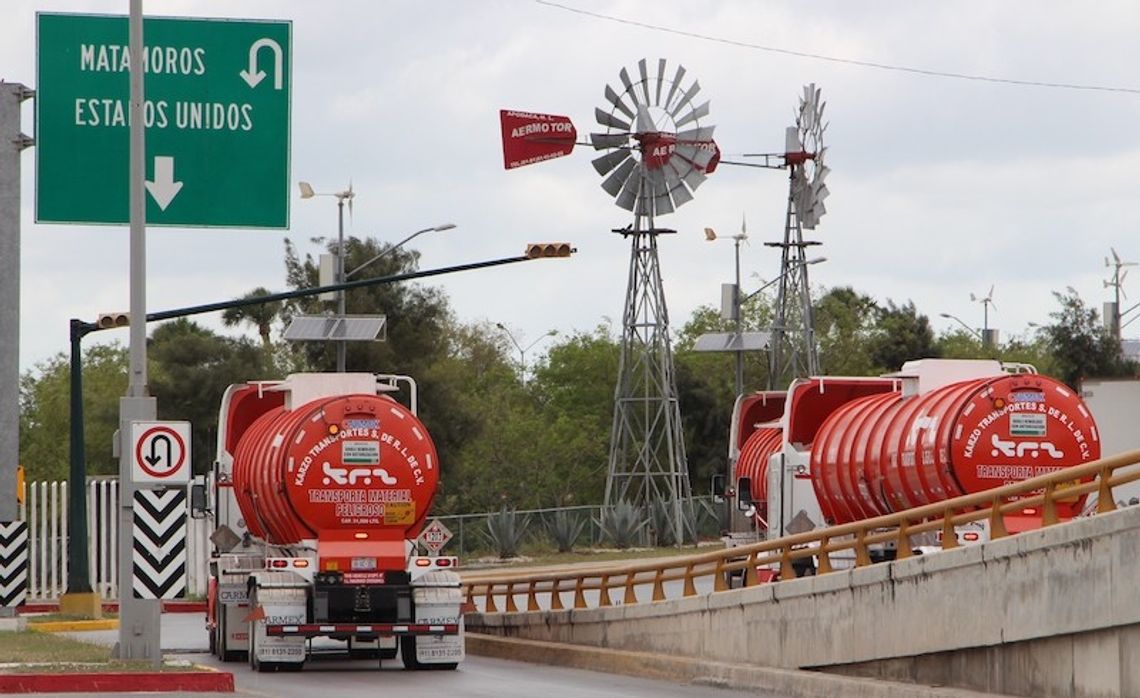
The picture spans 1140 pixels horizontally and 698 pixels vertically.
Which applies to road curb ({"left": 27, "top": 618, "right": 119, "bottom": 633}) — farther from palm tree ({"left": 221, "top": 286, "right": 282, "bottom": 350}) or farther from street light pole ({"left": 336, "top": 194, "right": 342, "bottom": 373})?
palm tree ({"left": 221, "top": 286, "right": 282, "bottom": 350})

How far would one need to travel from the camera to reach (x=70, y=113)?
2183 cm

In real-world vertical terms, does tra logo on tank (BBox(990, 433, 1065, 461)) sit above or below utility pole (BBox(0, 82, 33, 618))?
below

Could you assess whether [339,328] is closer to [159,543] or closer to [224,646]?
[224,646]

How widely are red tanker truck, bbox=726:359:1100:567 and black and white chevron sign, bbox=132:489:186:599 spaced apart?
8053mm

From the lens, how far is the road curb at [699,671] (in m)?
19.2

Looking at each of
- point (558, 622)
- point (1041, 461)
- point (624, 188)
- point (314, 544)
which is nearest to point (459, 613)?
point (314, 544)

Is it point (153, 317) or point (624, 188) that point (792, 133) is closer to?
point (624, 188)

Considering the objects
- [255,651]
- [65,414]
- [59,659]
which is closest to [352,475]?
[255,651]

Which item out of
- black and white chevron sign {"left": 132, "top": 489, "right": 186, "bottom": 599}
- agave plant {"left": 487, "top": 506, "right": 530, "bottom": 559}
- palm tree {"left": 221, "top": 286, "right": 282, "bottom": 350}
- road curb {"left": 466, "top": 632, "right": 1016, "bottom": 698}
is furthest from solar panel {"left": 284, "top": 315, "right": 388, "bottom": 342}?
palm tree {"left": 221, "top": 286, "right": 282, "bottom": 350}

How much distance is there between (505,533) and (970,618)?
36.7 metres

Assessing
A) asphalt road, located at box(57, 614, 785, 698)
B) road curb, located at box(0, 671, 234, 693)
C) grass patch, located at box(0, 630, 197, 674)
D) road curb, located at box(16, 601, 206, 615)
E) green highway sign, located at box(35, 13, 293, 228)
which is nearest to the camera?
road curb, located at box(0, 671, 234, 693)

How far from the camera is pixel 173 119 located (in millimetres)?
21969

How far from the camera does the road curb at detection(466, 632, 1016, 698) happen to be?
757 inches

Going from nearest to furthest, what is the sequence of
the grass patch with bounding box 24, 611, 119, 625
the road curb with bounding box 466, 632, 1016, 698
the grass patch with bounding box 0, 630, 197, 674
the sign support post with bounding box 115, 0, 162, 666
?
the road curb with bounding box 466, 632, 1016, 698
the grass patch with bounding box 0, 630, 197, 674
the sign support post with bounding box 115, 0, 162, 666
the grass patch with bounding box 24, 611, 119, 625
